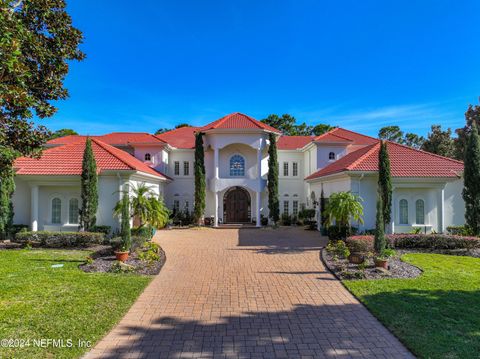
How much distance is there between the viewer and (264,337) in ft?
19.1

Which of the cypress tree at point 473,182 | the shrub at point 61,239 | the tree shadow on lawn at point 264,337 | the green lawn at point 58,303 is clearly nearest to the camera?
the tree shadow on lawn at point 264,337

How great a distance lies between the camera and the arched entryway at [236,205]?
2805cm

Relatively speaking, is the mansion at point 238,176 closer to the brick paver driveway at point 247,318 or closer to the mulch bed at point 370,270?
the mulch bed at point 370,270

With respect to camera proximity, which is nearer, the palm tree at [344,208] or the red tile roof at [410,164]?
the palm tree at [344,208]

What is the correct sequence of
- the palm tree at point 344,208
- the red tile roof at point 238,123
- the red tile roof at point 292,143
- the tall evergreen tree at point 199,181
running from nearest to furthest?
the palm tree at point 344,208 → the red tile roof at point 238,123 → the tall evergreen tree at point 199,181 → the red tile roof at point 292,143

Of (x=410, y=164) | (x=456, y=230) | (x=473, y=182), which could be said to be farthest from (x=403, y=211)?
(x=473, y=182)

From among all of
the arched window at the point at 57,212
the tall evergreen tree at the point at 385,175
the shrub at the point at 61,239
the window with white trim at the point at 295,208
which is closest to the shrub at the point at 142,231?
the shrub at the point at 61,239

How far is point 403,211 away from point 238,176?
13.4m

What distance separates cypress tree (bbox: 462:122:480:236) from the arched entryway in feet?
54.0

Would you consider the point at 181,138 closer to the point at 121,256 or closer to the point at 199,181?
the point at 199,181

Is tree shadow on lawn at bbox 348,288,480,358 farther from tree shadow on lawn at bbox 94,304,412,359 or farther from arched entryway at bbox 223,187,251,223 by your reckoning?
arched entryway at bbox 223,187,251,223

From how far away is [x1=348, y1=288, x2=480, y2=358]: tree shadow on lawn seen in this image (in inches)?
209

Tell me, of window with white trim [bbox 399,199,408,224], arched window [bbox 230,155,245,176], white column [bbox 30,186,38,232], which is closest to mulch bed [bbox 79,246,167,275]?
white column [bbox 30,186,38,232]

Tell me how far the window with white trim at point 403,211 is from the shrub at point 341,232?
2.97 m
